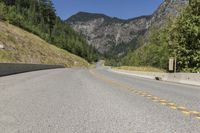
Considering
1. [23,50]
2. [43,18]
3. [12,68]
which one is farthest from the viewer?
[43,18]

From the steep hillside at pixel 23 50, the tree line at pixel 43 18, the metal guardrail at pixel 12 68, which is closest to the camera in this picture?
the metal guardrail at pixel 12 68

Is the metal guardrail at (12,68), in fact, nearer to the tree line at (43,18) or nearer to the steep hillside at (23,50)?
the steep hillside at (23,50)

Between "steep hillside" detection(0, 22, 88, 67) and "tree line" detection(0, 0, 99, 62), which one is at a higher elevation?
"tree line" detection(0, 0, 99, 62)

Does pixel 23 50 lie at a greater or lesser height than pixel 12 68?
greater

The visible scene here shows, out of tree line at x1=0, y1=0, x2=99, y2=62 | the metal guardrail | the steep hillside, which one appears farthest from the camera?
tree line at x1=0, y1=0, x2=99, y2=62

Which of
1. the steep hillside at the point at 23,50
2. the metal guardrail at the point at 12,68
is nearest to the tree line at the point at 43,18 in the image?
the steep hillside at the point at 23,50

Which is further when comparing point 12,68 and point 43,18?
point 43,18

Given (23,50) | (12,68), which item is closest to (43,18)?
(23,50)

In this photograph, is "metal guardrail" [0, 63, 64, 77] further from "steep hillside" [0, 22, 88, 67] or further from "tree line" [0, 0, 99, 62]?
"tree line" [0, 0, 99, 62]

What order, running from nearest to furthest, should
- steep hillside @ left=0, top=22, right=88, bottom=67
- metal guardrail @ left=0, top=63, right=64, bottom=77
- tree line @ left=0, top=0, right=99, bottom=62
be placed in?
metal guardrail @ left=0, top=63, right=64, bottom=77 → steep hillside @ left=0, top=22, right=88, bottom=67 → tree line @ left=0, top=0, right=99, bottom=62

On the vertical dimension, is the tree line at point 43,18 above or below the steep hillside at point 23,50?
above

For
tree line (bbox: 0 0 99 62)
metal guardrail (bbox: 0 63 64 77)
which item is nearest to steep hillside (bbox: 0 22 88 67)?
tree line (bbox: 0 0 99 62)

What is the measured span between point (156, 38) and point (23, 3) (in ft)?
281

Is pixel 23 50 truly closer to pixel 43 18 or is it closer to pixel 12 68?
pixel 12 68
